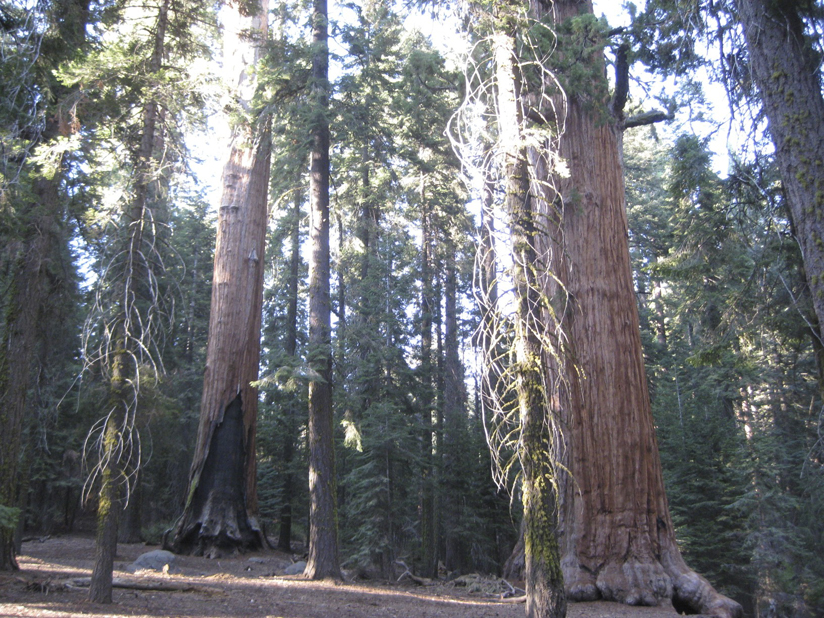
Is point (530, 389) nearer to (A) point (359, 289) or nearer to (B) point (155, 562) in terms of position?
(B) point (155, 562)

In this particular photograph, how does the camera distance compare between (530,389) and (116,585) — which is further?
(116,585)

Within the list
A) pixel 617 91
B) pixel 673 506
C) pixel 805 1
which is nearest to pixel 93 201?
pixel 617 91

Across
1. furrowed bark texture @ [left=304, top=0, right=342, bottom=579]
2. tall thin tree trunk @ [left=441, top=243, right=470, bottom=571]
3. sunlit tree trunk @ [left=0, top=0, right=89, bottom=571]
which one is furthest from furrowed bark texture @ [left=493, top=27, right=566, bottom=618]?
tall thin tree trunk @ [left=441, top=243, right=470, bottom=571]

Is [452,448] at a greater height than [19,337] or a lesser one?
lesser

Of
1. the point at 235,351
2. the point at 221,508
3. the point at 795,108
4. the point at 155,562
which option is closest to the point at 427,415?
the point at 235,351

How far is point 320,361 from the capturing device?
396 inches

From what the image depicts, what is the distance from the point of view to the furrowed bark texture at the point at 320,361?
9.60 meters

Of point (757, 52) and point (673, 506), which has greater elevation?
point (757, 52)

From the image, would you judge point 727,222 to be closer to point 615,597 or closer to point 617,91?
point 617,91

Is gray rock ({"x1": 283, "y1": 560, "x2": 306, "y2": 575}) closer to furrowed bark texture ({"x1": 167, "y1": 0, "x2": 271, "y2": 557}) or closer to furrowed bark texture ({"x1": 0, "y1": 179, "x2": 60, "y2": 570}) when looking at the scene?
furrowed bark texture ({"x1": 167, "y1": 0, "x2": 271, "y2": 557})

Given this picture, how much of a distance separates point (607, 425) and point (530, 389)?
366 cm

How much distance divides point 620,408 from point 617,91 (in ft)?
14.6

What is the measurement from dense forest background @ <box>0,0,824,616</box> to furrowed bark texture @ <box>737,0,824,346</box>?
1.93 feet

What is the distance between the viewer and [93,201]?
973cm
